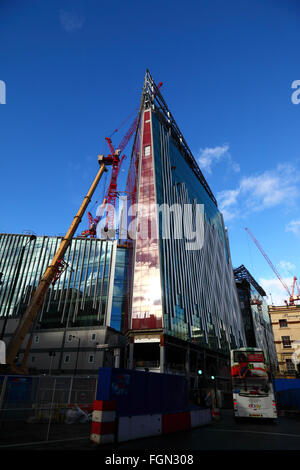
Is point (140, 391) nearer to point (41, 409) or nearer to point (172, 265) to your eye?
point (41, 409)

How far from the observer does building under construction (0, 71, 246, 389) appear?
43.5m

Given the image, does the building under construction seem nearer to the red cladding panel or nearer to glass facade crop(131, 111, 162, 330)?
glass facade crop(131, 111, 162, 330)

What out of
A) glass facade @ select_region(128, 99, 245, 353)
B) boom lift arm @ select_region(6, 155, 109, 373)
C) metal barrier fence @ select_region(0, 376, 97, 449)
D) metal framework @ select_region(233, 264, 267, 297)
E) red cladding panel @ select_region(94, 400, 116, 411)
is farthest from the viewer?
metal framework @ select_region(233, 264, 267, 297)

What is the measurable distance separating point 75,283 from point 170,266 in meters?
21.0

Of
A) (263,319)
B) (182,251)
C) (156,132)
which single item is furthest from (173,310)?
(263,319)

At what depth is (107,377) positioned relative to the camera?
9.66m

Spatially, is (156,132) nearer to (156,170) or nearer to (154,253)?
(156,170)

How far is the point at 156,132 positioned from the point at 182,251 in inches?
1140

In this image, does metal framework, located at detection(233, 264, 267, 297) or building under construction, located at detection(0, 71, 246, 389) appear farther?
metal framework, located at detection(233, 264, 267, 297)

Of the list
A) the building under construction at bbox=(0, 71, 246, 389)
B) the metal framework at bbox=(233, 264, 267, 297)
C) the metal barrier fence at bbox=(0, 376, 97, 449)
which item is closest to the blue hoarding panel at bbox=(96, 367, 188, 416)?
the metal barrier fence at bbox=(0, 376, 97, 449)

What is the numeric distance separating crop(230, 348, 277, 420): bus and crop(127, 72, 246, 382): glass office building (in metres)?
22.4

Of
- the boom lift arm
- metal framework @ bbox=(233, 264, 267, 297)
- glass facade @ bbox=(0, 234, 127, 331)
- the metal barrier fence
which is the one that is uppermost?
metal framework @ bbox=(233, 264, 267, 297)

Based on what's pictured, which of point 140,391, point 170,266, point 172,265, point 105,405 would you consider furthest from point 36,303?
point 172,265

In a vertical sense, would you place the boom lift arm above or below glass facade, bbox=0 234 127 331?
below
